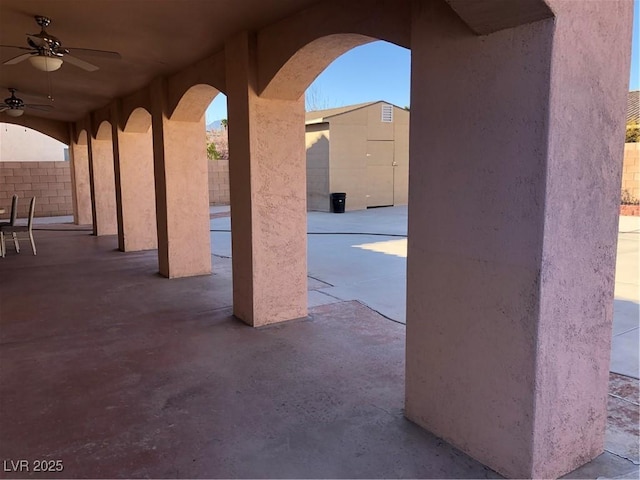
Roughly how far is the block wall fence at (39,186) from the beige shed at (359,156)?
7786mm

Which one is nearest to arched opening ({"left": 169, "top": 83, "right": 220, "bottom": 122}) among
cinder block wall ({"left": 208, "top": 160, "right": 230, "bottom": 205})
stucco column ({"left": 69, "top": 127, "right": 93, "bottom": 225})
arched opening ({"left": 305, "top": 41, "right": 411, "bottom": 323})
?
arched opening ({"left": 305, "top": 41, "right": 411, "bottom": 323})

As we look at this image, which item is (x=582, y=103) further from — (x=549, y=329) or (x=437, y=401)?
(x=437, y=401)

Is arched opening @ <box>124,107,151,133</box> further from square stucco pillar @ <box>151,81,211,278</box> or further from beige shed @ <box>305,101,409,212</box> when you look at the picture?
beige shed @ <box>305,101,409,212</box>

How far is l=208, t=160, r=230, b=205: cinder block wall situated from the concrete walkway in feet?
16.4

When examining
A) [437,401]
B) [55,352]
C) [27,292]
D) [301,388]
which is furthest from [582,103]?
[27,292]

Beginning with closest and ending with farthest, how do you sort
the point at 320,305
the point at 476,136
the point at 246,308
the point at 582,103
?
1. the point at 582,103
2. the point at 476,136
3. the point at 246,308
4. the point at 320,305

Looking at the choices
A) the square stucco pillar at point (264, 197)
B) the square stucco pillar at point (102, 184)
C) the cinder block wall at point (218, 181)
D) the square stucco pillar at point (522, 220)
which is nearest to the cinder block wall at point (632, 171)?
the square stucco pillar at point (264, 197)

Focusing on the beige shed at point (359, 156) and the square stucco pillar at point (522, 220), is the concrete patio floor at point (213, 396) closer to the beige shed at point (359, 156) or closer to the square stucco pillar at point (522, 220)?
the square stucco pillar at point (522, 220)

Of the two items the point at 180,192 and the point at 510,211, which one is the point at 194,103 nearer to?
the point at 180,192

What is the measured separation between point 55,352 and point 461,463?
3280 mm

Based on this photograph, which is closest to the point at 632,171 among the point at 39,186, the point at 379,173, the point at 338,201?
the point at 379,173

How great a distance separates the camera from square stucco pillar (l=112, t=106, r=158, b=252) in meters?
8.19

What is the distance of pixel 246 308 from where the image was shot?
460 centimetres

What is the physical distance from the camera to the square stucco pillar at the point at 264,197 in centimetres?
434
